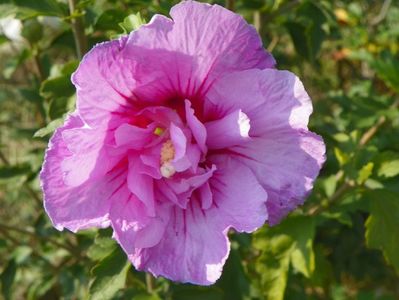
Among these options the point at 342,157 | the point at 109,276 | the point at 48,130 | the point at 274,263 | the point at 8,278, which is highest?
the point at 48,130

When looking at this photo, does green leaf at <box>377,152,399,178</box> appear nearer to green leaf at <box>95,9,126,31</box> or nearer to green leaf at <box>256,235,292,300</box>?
green leaf at <box>256,235,292,300</box>

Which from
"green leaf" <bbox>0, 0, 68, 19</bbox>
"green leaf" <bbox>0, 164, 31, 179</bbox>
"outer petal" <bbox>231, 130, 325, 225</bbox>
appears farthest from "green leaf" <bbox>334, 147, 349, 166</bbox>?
"green leaf" <bbox>0, 164, 31, 179</bbox>

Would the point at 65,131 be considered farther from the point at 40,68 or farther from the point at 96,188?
the point at 40,68

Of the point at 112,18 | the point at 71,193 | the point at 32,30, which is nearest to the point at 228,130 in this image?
the point at 71,193

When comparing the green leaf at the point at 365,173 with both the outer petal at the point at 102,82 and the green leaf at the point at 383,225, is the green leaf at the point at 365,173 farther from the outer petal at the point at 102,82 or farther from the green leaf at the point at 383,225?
the outer petal at the point at 102,82

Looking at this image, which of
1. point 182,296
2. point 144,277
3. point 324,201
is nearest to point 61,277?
point 144,277

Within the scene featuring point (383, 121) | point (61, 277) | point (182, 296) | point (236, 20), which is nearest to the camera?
point (236, 20)

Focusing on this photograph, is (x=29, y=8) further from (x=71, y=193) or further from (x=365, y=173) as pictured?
(x=365, y=173)
